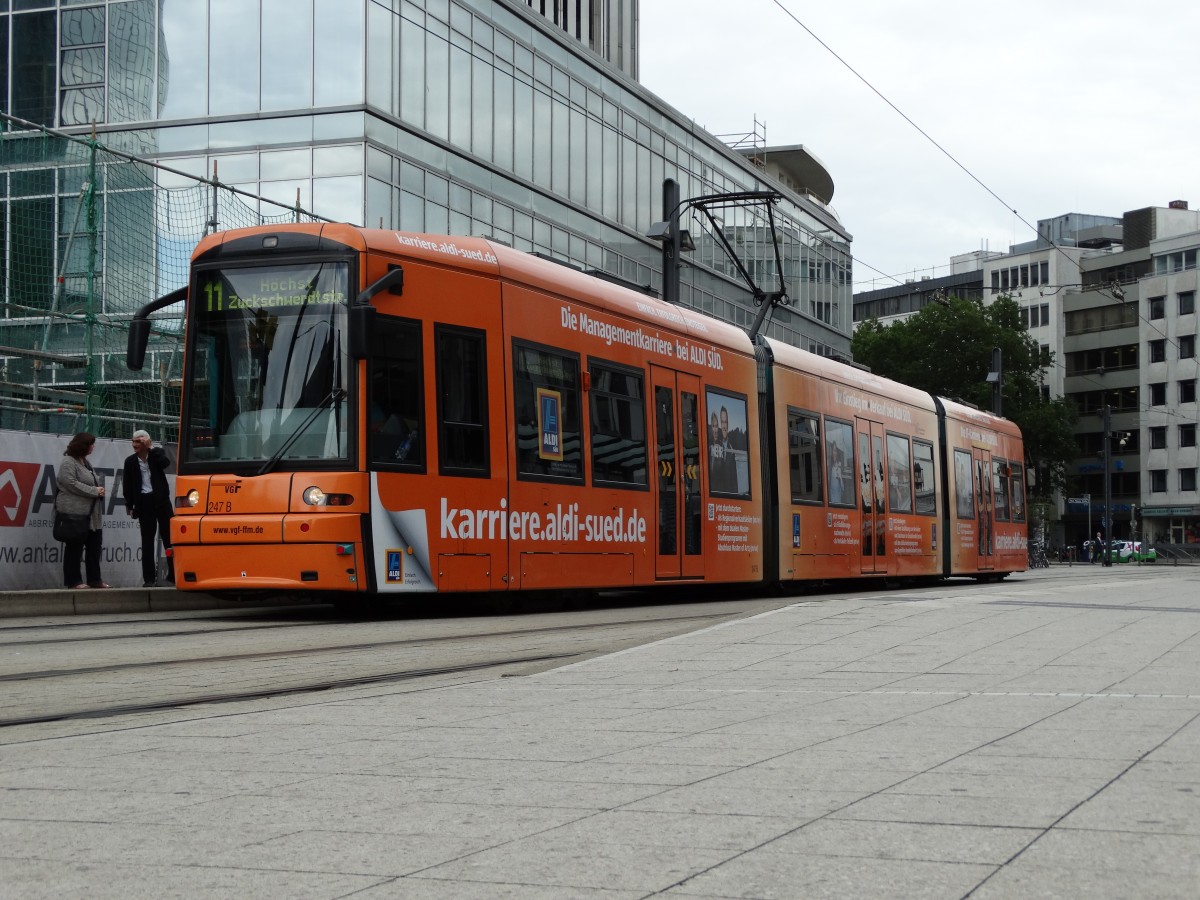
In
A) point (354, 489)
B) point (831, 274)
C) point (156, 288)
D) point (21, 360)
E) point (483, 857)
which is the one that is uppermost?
point (831, 274)

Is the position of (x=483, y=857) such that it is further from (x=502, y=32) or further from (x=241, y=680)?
(x=502, y=32)

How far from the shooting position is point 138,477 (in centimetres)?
1593

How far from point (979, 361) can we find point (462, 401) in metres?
72.2

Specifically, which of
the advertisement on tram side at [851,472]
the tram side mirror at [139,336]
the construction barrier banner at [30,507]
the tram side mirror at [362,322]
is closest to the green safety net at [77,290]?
the construction barrier banner at [30,507]

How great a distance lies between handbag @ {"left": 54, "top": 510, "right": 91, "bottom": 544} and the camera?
14.9m

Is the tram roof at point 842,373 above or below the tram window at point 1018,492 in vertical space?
above

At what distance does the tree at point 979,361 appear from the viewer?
81000 millimetres

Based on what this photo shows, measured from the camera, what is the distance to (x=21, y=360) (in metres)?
16.0

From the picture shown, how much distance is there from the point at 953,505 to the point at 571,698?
21859mm

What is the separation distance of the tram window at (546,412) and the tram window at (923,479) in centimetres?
1158

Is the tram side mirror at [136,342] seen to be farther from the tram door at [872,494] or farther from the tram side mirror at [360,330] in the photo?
the tram door at [872,494]

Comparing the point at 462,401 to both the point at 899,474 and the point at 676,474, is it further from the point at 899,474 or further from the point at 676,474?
the point at 899,474

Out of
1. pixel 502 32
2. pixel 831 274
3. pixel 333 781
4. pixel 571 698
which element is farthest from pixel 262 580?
pixel 831 274

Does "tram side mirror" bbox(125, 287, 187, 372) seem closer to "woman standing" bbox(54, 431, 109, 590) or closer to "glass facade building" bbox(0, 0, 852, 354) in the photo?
"woman standing" bbox(54, 431, 109, 590)
